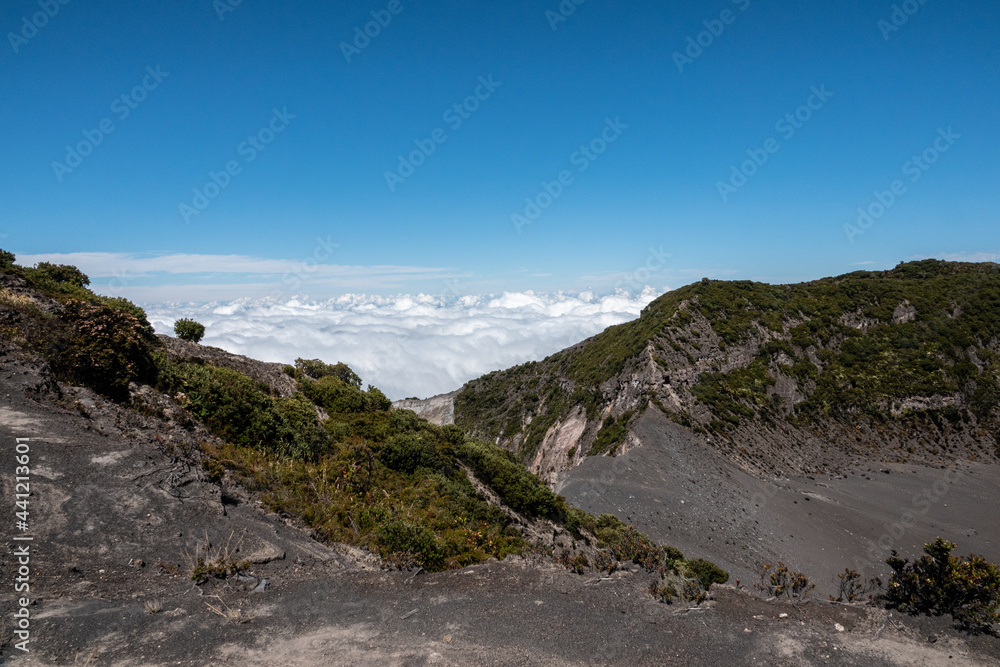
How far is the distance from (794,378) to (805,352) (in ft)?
17.0

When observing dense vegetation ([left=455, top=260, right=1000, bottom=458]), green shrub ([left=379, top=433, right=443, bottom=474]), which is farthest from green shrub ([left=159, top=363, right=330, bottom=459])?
dense vegetation ([left=455, top=260, right=1000, bottom=458])

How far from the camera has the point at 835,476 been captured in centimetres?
3394

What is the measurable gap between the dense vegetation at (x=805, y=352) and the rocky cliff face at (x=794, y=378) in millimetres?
153

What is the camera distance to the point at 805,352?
4800 cm

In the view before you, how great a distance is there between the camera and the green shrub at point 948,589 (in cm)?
774

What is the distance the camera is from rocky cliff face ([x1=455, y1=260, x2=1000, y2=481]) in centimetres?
3806

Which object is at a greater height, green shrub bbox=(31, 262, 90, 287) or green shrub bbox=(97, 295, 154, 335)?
green shrub bbox=(31, 262, 90, 287)

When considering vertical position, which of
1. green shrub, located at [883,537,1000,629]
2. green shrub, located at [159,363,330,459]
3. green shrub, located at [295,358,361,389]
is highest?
green shrub, located at [295,358,361,389]

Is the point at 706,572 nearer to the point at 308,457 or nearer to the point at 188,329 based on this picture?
the point at 308,457

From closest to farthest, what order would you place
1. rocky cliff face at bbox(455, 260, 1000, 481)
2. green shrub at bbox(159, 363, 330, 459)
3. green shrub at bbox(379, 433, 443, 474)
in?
green shrub at bbox(159, 363, 330, 459)
green shrub at bbox(379, 433, 443, 474)
rocky cliff face at bbox(455, 260, 1000, 481)

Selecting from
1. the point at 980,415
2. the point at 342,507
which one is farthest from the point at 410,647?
the point at 980,415

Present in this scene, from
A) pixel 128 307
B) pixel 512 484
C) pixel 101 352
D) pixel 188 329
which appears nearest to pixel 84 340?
pixel 101 352

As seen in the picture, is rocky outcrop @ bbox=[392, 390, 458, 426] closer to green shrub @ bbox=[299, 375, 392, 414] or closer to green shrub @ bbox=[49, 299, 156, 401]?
green shrub @ bbox=[299, 375, 392, 414]

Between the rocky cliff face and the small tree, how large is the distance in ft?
94.4
